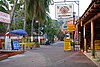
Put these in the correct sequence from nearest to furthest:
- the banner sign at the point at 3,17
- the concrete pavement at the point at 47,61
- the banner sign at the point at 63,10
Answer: the concrete pavement at the point at 47,61 < the banner sign at the point at 3,17 < the banner sign at the point at 63,10

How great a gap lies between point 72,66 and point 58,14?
2180cm

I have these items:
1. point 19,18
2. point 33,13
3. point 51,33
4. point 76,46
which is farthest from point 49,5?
point 51,33

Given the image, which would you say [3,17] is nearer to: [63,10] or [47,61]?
[47,61]

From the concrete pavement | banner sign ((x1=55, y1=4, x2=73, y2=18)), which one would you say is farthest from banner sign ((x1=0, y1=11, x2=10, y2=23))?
banner sign ((x1=55, y1=4, x2=73, y2=18))

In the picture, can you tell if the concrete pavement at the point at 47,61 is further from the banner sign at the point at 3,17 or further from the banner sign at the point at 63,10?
the banner sign at the point at 63,10

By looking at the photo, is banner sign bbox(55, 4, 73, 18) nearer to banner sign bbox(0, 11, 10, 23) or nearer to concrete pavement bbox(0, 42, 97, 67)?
concrete pavement bbox(0, 42, 97, 67)

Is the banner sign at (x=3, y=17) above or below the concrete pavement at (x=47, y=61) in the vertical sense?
above

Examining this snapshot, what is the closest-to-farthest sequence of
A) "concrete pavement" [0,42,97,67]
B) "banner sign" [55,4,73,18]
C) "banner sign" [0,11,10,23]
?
"concrete pavement" [0,42,97,67] < "banner sign" [0,11,10,23] < "banner sign" [55,4,73,18]

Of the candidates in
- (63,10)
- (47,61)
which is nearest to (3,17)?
(47,61)

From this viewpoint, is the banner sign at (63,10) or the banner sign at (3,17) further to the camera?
the banner sign at (63,10)

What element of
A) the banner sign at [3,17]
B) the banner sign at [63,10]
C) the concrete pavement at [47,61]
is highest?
the banner sign at [63,10]

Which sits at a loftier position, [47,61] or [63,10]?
[63,10]

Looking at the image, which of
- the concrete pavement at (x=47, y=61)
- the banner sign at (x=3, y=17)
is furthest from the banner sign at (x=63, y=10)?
the banner sign at (x=3, y=17)

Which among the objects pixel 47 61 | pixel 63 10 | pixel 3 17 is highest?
pixel 63 10
